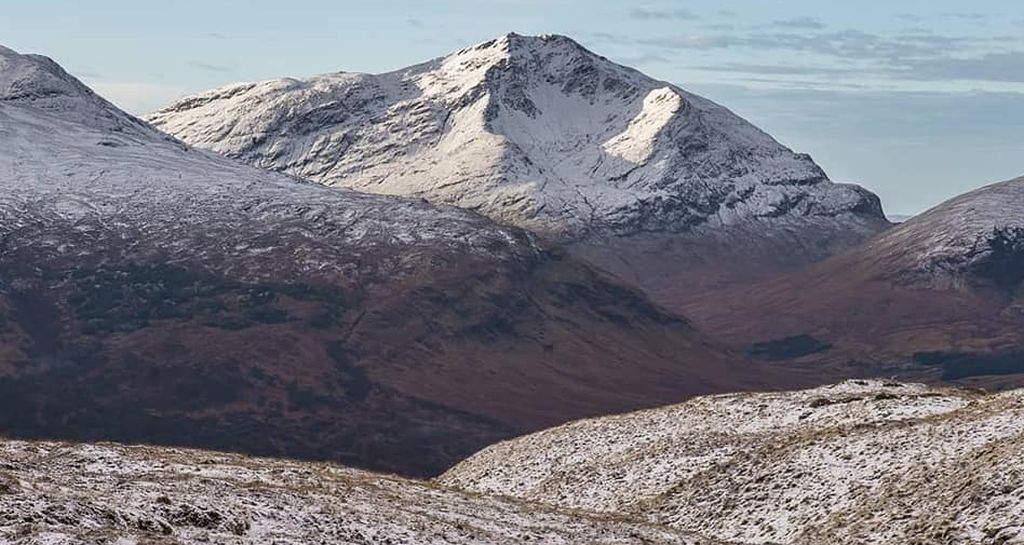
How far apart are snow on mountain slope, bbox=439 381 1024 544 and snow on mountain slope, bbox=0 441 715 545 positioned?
5212mm

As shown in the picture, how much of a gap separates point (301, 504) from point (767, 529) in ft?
53.7

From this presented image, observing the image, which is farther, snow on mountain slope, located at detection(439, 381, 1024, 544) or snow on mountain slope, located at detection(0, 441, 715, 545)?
snow on mountain slope, located at detection(439, 381, 1024, 544)

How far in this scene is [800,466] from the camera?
59344mm

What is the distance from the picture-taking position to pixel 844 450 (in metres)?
59.7

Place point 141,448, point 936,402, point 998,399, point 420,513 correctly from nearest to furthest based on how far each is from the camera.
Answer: point 420,513 < point 141,448 < point 998,399 < point 936,402

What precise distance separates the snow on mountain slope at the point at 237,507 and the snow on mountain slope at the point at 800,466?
5.21 meters

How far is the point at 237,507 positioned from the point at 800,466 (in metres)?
23.0

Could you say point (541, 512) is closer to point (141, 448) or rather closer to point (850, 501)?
point (850, 501)

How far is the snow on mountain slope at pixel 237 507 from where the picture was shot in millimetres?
39688

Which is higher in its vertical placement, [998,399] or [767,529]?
[998,399]

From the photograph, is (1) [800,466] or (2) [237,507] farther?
(1) [800,466]

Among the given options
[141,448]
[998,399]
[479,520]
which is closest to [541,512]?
[479,520]

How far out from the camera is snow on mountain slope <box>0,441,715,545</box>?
39688 millimetres

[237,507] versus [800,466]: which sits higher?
[800,466]
